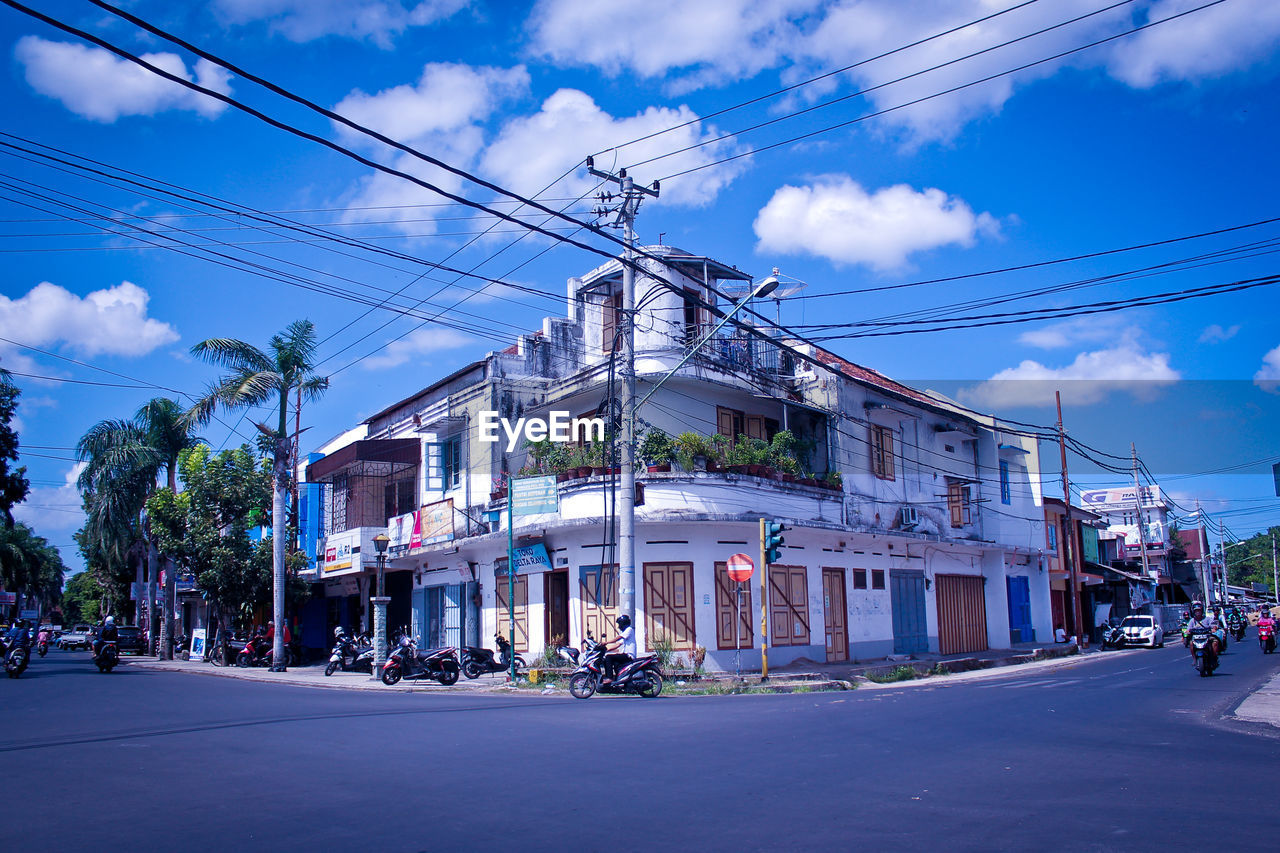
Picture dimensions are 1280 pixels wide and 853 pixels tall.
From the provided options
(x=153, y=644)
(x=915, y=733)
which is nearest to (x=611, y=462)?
(x=915, y=733)

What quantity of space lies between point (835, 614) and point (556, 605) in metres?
7.64

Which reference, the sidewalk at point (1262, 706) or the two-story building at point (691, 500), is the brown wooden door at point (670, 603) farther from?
the sidewalk at point (1262, 706)

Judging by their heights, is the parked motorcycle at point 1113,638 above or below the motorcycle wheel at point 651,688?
below

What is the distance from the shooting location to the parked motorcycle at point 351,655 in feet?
86.5

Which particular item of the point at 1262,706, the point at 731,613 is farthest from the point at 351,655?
the point at 1262,706

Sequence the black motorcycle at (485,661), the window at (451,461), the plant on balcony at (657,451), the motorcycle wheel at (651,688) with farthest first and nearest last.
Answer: the window at (451,461) < the black motorcycle at (485,661) < the plant on balcony at (657,451) < the motorcycle wheel at (651,688)

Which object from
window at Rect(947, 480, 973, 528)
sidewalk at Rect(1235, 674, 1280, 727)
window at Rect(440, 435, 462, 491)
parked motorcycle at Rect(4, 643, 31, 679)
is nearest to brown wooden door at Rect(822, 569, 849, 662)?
window at Rect(947, 480, 973, 528)

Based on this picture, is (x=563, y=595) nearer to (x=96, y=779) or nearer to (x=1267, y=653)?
(x=96, y=779)

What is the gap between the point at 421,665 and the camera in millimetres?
21969

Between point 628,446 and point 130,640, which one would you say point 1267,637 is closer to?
point 628,446

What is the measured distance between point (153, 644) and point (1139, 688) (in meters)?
43.7

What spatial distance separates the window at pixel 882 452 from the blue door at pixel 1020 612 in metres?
9.78

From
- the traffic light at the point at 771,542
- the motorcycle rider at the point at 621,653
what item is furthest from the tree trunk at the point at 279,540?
the traffic light at the point at 771,542

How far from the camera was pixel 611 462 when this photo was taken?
2094 cm
